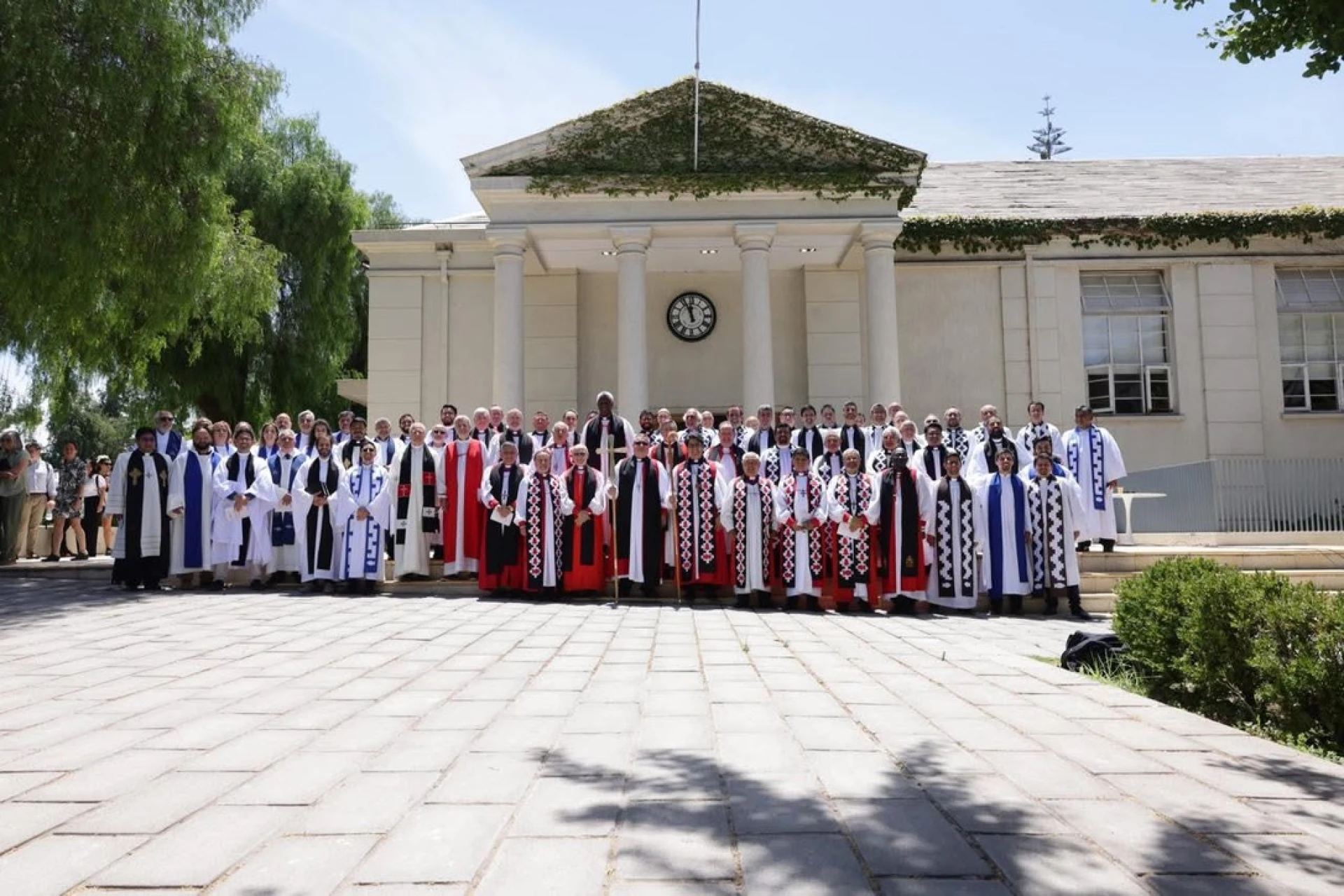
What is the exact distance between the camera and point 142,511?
38.8ft

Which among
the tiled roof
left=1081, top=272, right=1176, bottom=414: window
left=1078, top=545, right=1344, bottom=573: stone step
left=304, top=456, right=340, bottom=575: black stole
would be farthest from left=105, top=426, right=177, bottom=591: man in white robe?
left=1081, top=272, right=1176, bottom=414: window

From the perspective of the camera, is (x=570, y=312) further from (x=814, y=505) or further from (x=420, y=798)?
(x=420, y=798)

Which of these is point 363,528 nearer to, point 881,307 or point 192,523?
point 192,523

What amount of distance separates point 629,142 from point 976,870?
17.5 metres

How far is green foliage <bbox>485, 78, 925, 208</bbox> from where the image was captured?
18.1 metres

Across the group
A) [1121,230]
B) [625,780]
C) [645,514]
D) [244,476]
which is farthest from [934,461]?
[1121,230]

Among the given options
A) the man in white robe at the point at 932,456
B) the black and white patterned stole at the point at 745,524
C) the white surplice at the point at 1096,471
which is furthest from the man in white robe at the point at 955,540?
the white surplice at the point at 1096,471

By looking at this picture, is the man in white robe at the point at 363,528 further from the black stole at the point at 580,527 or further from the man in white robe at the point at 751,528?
the man in white robe at the point at 751,528

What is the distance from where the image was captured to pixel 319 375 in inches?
1057

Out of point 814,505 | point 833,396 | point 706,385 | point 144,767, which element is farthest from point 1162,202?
point 144,767

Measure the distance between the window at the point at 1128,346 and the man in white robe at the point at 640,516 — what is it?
533 inches

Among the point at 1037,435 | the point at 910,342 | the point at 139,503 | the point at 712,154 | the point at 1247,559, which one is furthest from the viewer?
the point at 910,342

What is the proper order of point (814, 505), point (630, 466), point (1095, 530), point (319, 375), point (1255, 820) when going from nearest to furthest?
1. point (1255, 820)
2. point (814, 505)
3. point (630, 466)
4. point (1095, 530)
5. point (319, 375)

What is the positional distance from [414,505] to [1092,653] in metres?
8.69
